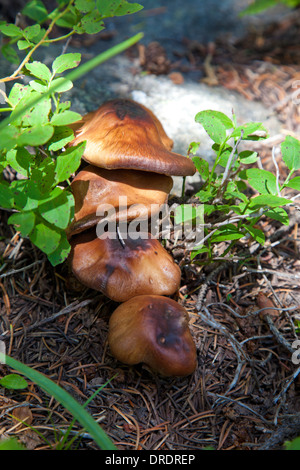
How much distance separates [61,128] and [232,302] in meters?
1.74

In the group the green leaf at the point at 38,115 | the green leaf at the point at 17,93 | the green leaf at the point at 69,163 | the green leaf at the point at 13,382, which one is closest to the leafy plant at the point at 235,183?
the green leaf at the point at 69,163

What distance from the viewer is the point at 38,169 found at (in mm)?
2184

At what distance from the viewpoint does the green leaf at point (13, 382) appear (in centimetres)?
208

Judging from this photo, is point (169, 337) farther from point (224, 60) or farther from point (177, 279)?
point (224, 60)

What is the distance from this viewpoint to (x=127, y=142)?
7.88ft

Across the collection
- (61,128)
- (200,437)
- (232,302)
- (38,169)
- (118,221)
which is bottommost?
(200,437)

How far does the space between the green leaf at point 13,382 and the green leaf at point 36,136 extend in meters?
1.35

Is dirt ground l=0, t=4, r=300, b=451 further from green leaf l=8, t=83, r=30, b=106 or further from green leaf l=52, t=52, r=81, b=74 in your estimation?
green leaf l=52, t=52, r=81, b=74

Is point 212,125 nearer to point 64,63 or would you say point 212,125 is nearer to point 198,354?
point 64,63

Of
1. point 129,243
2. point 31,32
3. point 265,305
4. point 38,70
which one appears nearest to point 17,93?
point 38,70

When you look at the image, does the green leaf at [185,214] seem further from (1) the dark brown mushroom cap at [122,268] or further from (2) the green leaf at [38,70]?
(2) the green leaf at [38,70]

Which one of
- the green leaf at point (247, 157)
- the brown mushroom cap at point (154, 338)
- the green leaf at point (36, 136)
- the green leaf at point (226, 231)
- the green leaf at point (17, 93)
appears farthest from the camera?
the green leaf at point (247, 157)

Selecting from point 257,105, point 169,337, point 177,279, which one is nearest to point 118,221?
→ point 177,279

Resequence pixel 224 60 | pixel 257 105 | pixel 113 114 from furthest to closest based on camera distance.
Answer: pixel 224 60 < pixel 257 105 < pixel 113 114
